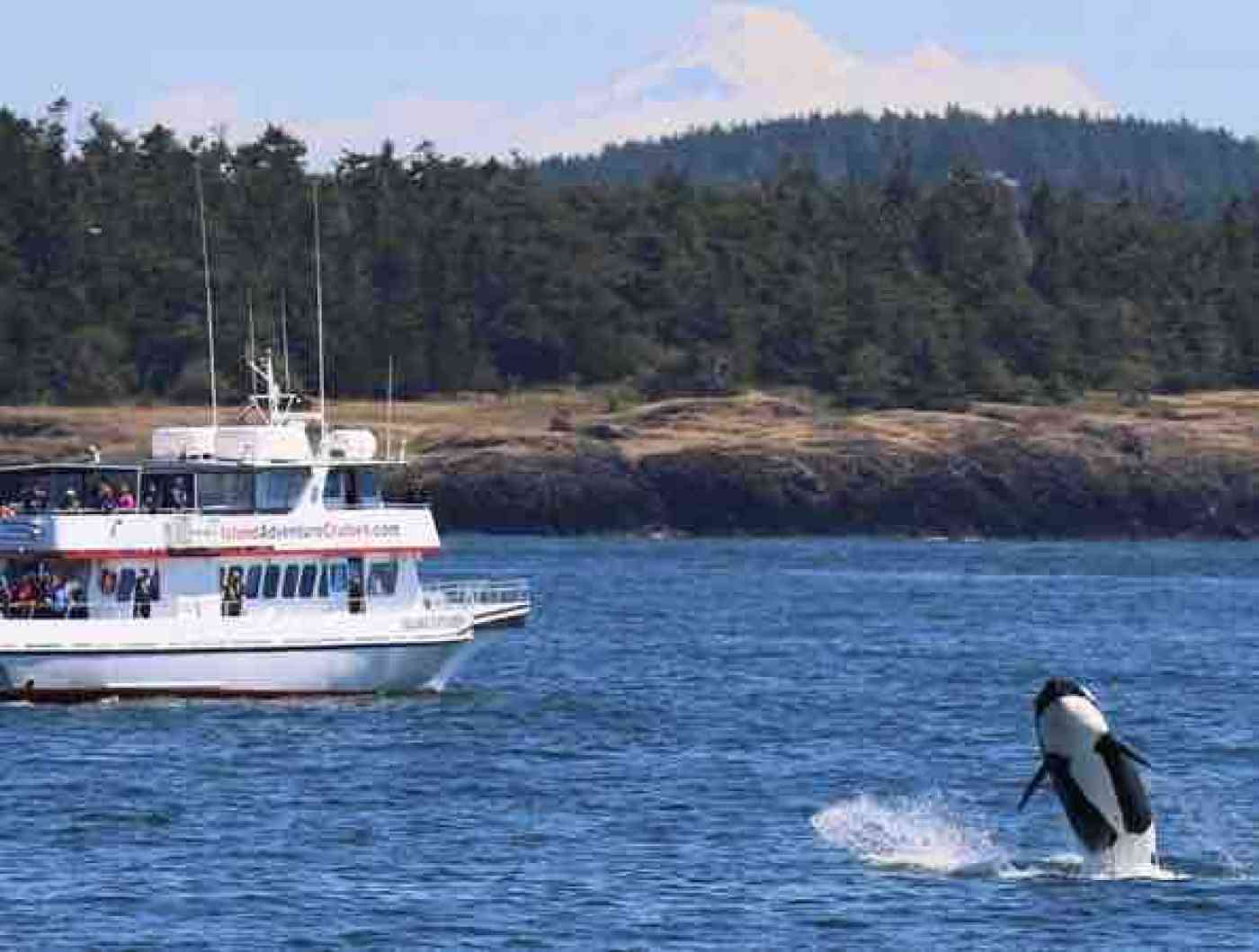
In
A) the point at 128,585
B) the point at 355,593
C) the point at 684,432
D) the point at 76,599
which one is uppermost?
the point at 128,585

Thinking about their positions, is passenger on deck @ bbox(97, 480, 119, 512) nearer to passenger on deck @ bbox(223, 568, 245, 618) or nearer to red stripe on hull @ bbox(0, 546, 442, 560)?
red stripe on hull @ bbox(0, 546, 442, 560)

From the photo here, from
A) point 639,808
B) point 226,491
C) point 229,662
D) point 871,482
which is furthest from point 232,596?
point 871,482

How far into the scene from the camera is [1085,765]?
42.8 m

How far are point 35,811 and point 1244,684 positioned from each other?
3891 cm

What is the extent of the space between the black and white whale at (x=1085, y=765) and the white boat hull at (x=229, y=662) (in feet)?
87.8

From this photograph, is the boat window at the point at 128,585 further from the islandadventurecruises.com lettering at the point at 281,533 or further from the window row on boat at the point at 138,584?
the islandadventurecruises.com lettering at the point at 281,533

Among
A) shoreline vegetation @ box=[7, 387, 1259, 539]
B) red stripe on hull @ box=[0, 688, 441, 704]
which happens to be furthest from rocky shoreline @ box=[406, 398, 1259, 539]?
red stripe on hull @ box=[0, 688, 441, 704]

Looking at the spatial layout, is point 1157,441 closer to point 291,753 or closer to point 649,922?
point 291,753

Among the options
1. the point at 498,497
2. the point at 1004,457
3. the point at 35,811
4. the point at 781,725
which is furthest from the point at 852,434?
the point at 35,811

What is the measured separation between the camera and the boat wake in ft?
156

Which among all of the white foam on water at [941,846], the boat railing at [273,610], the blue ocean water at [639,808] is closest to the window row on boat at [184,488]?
the boat railing at [273,610]

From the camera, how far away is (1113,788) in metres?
43.3

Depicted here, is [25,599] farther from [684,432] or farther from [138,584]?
[684,432]

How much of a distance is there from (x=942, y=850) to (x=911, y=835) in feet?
4.49
